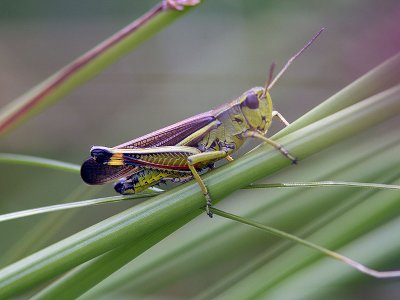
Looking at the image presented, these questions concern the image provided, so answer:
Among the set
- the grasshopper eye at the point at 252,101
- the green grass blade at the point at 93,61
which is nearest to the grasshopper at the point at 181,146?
the grasshopper eye at the point at 252,101

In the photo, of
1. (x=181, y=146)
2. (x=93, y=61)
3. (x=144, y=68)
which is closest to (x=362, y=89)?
(x=93, y=61)

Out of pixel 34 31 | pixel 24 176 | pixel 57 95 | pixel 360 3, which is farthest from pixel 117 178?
pixel 34 31

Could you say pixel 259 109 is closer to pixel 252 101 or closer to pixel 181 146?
pixel 252 101

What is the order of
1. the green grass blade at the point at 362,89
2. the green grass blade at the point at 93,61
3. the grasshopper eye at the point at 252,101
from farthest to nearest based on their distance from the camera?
1. the grasshopper eye at the point at 252,101
2. the green grass blade at the point at 93,61
3. the green grass blade at the point at 362,89

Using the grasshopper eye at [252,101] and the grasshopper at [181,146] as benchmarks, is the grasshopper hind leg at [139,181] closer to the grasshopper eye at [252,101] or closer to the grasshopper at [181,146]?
the grasshopper at [181,146]

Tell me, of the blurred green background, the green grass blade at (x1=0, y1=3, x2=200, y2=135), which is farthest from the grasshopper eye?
the blurred green background

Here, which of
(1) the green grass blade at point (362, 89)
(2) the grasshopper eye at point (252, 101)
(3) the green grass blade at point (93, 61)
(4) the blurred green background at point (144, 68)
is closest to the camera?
(1) the green grass blade at point (362, 89)

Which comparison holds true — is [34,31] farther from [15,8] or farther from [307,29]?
[307,29]
